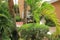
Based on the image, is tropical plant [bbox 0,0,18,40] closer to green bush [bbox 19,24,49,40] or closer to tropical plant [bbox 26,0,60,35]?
green bush [bbox 19,24,49,40]

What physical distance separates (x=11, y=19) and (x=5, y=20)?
88 cm

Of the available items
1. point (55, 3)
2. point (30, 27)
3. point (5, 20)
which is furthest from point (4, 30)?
point (55, 3)

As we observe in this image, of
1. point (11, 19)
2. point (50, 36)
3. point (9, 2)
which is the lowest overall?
point (50, 36)

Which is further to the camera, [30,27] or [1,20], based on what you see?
[30,27]

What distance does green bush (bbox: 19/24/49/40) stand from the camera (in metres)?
11.4

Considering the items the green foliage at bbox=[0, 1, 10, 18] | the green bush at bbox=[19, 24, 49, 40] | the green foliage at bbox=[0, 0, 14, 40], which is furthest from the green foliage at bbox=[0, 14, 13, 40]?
the green bush at bbox=[19, 24, 49, 40]

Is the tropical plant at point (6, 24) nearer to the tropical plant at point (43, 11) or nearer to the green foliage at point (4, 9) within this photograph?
the green foliage at point (4, 9)

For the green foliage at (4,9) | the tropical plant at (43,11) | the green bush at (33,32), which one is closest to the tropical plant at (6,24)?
the green foliage at (4,9)

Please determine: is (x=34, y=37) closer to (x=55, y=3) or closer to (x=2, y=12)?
(x=2, y=12)

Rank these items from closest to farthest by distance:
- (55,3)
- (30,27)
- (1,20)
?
(1,20)
(30,27)
(55,3)

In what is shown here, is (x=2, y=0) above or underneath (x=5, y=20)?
above

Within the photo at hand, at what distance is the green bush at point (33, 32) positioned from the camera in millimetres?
11359

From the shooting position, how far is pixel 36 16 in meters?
11.2

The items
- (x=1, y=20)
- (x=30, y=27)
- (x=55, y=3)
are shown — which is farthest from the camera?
(x=55, y=3)
